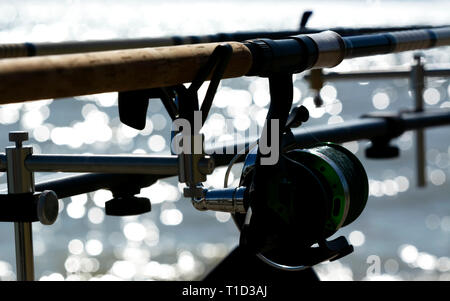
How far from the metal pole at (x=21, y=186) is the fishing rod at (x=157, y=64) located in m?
0.38

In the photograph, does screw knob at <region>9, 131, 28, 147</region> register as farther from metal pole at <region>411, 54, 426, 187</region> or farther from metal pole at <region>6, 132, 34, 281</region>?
metal pole at <region>411, 54, 426, 187</region>

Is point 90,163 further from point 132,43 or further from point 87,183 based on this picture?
point 132,43

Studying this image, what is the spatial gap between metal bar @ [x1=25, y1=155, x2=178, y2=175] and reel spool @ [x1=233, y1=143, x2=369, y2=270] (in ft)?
0.58

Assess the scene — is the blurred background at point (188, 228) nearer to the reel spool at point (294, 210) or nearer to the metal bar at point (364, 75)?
the metal bar at point (364, 75)

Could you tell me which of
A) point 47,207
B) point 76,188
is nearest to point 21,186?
point 47,207

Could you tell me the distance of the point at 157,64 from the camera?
128 centimetres

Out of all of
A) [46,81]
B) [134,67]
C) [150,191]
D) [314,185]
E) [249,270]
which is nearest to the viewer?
[46,81]

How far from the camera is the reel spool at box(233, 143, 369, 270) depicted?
1.43m

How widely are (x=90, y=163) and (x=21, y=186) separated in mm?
A: 127

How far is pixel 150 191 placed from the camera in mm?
20672

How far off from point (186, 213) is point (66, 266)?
3.62m
